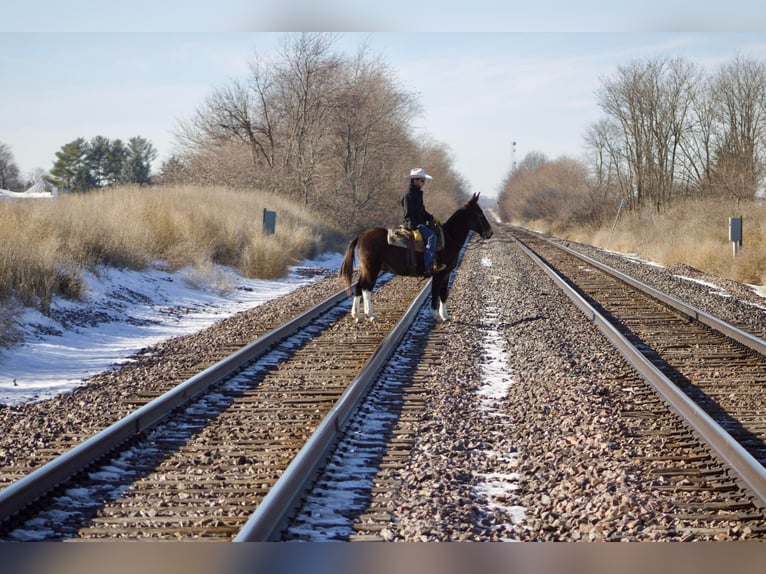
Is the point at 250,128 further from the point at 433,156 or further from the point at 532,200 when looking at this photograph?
the point at 532,200

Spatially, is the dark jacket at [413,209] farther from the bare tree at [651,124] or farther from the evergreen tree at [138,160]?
the evergreen tree at [138,160]

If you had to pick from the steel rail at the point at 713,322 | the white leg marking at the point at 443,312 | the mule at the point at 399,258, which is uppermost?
the mule at the point at 399,258

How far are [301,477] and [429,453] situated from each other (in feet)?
3.73

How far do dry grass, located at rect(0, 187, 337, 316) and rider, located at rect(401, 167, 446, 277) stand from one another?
210 inches

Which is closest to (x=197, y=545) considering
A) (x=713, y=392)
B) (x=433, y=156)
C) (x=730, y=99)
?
(x=713, y=392)

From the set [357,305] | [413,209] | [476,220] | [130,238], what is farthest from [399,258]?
[130,238]

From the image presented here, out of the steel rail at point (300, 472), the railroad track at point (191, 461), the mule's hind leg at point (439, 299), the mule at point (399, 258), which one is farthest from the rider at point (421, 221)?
the steel rail at point (300, 472)

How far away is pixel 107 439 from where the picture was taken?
5.45 meters

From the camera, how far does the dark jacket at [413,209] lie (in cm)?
1109

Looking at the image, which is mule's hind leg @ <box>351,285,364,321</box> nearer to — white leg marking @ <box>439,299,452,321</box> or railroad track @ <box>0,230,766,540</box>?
white leg marking @ <box>439,299,452,321</box>

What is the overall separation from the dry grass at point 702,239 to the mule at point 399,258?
37.0 ft

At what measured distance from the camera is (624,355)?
29.6ft

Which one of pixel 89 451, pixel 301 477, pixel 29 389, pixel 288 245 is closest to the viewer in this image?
pixel 301 477

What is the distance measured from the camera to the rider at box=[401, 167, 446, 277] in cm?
1113
